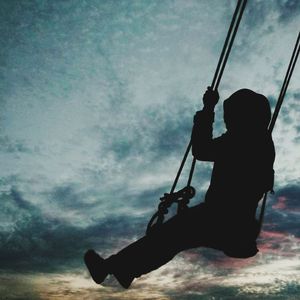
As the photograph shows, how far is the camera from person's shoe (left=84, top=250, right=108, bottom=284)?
17.7ft

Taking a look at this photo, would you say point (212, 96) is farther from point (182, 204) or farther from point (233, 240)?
point (233, 240)

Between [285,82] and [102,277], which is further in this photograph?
[285,82]

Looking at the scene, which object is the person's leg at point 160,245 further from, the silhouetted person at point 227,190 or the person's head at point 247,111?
the person's head at point 247,111

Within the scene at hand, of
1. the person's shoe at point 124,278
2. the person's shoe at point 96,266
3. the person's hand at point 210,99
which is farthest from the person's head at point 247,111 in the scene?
the person's shoe at point 96,266

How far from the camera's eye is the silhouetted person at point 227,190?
4.93m

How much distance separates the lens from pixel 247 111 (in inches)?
199

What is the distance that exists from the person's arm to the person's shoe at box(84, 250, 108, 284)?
1.92 m

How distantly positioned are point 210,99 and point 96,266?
2680 mm

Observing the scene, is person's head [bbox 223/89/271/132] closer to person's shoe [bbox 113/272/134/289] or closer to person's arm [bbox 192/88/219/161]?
person's arm [bbox 192/88/219/161]

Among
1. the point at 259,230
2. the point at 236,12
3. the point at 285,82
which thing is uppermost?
the point at 236,12

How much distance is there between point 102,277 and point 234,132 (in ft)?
8.43

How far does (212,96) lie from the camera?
17.3 feet

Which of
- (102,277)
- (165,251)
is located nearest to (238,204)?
(165,251)

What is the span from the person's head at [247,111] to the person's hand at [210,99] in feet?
0.64
